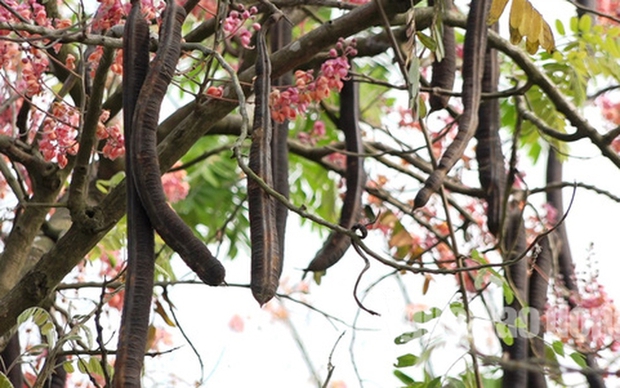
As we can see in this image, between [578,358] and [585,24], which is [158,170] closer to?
[578,358]

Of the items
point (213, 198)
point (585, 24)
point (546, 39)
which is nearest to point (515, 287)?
point (546, 39)

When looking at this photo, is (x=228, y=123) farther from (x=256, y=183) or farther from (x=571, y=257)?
(x=256, y=183)

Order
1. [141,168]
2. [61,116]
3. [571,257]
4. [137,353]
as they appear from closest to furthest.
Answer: [137,353] → [141,168] → [61,116] → [571,257]

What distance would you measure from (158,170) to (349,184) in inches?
54.2

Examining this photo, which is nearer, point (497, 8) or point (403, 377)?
point (497, 8)

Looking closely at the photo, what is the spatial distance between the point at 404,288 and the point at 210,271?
3307 millimetres

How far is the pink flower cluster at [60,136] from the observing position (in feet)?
9.19

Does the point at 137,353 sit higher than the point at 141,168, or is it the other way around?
the point at 141,168

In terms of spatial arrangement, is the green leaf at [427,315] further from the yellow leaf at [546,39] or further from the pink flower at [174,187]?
the pink flower at [174,187]

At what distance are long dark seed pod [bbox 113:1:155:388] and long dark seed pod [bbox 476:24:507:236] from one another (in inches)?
57.5

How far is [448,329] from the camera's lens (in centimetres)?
265

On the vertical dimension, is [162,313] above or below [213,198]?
below

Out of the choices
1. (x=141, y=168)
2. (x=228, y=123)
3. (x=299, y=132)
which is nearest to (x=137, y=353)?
(x=141, y=168)

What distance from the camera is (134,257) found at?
5.90 feet
